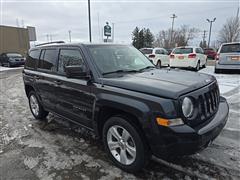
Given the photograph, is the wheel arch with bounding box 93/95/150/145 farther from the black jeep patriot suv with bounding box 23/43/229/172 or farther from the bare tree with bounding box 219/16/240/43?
the bare tree with bounding box 219/16/240/43

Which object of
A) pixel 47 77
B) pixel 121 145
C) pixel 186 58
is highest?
pixel 186 58

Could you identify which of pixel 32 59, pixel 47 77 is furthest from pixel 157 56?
pixel 47 77

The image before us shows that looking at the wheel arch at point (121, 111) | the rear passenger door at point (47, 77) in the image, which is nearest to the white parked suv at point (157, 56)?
the rear passenger door at point (47, 77)

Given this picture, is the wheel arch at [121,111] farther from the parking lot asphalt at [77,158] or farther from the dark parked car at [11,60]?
the dark parked car at [11,60]

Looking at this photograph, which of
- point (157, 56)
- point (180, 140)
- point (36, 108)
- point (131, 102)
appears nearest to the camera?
point (180, 140)

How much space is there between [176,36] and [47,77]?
6689cm

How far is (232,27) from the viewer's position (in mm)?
49812

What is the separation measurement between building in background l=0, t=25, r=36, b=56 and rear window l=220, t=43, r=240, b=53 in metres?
29.4

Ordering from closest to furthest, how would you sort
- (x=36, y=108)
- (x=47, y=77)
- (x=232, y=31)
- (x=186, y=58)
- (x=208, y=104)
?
(x=208, y=104), (x=47, y=77), (x=36, y=108), (x=186, y=58), (x=232, y=31)

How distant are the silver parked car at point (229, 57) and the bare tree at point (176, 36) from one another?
5412 cm

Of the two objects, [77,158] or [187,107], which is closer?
[187,107]

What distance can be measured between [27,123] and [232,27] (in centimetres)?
5765

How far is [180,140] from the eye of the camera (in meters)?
2.15

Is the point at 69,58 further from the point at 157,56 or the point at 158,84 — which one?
the point at 157,56
